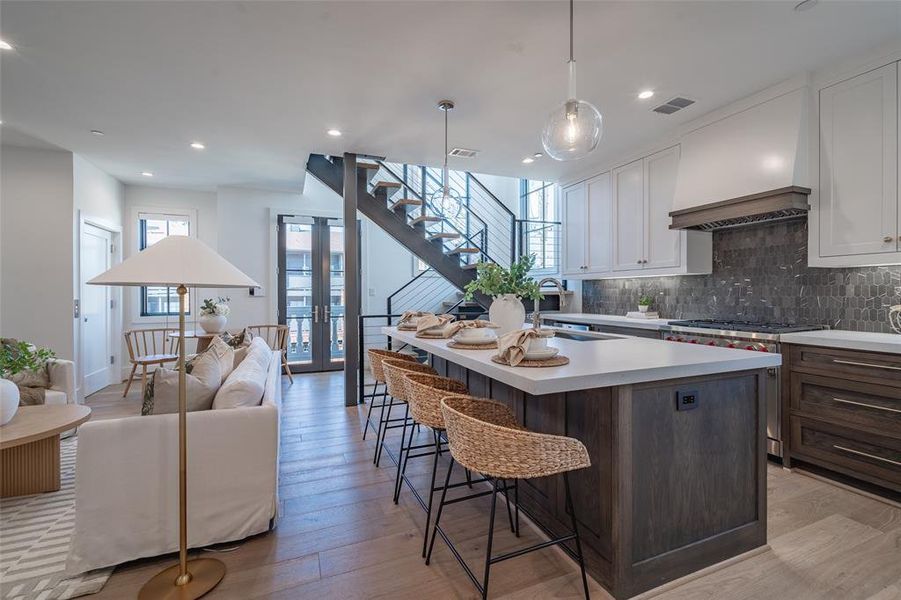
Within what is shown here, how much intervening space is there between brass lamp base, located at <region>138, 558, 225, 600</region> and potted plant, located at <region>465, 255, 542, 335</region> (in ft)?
6.22

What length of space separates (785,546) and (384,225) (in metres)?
4.37

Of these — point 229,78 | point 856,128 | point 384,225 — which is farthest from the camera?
point 384,225

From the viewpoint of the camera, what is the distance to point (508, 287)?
2.61 metres

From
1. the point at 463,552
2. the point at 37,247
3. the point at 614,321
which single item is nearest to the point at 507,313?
the point at 463,552

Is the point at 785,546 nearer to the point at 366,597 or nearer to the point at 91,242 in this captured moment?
the point at 366,597

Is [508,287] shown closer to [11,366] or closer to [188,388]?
[188,388]

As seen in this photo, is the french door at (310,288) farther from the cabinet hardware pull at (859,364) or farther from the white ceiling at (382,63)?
the cabinet hardware pull at (859,364)

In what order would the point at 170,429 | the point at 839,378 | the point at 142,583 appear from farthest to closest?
the point at 839,378, the point at 170,429, the point at 142,583

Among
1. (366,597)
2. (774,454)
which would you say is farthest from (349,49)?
(774,454)

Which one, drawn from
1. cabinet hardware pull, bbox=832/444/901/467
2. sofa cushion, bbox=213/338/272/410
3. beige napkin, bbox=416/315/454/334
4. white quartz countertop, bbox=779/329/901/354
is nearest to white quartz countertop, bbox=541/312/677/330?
white quartz countertop, bbox=779/329/901/354

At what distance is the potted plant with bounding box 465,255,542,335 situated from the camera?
2576 millimetres

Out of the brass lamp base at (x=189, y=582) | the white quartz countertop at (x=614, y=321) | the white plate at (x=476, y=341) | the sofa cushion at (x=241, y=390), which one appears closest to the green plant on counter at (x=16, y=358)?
the sofa cushion at (x=241, y=390)

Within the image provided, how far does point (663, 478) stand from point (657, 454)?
0.37 feet

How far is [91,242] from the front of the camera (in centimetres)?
511
